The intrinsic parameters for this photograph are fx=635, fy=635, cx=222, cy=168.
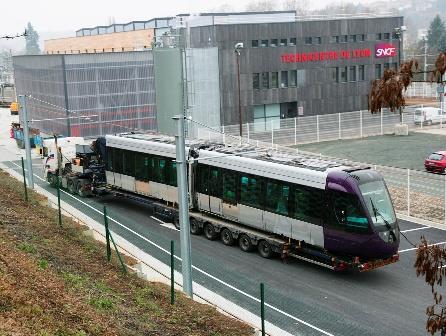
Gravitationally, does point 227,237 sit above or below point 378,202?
below

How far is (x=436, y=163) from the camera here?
126 ft

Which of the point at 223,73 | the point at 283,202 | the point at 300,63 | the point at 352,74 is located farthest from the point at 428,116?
the point at 283,202

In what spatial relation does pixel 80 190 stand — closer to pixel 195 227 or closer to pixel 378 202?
pixel 195 227

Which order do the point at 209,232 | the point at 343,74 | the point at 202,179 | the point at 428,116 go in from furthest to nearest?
the point at 343,74, the point at 428,116, the point at 202,179, the point at 209,232

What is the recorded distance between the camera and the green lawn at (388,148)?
41.9m

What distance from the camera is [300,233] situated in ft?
68.3

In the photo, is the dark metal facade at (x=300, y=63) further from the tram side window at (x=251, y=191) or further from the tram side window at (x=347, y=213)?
the tram side window at (x=347, y=213)

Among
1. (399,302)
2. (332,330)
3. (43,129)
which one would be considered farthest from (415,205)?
(43,129)

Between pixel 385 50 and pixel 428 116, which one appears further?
pixel 385 50

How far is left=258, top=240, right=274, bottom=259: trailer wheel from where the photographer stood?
71.6 ft

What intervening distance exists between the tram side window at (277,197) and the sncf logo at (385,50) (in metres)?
45.2

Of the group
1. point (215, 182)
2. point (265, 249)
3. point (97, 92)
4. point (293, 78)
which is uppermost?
point (293, 78)

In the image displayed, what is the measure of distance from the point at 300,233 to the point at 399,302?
165 inches

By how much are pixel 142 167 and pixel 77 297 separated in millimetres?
15478
